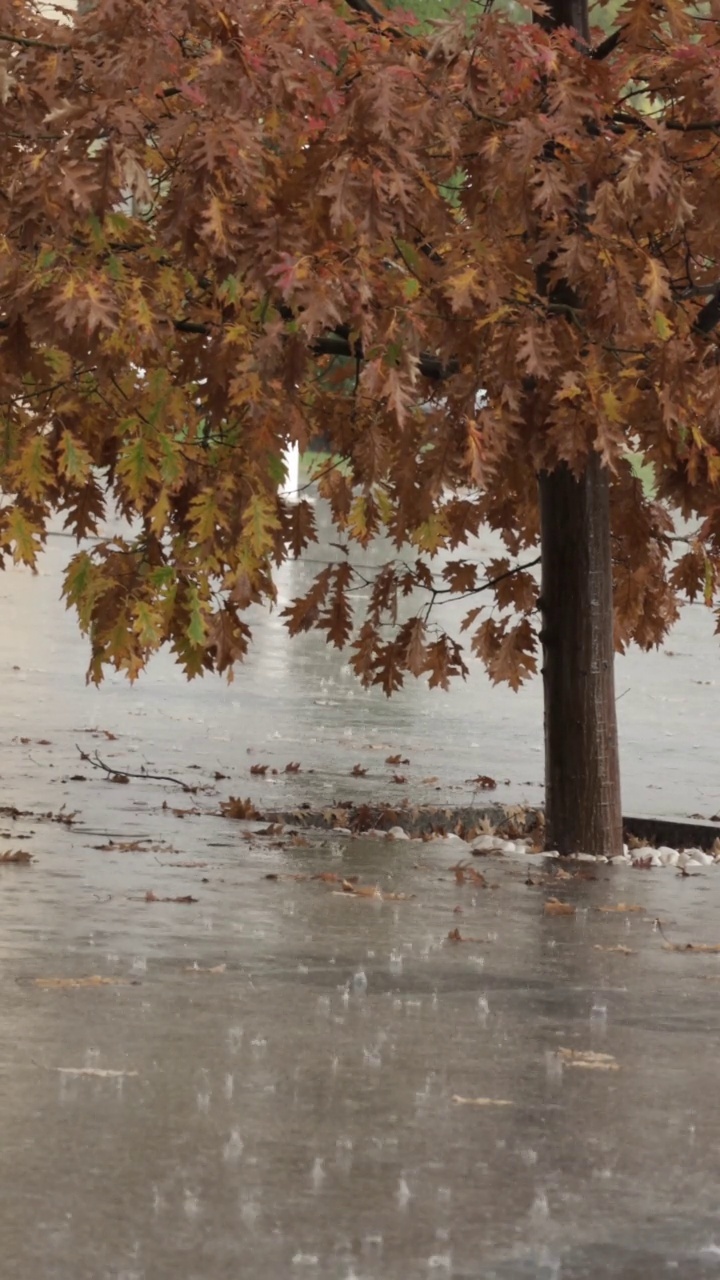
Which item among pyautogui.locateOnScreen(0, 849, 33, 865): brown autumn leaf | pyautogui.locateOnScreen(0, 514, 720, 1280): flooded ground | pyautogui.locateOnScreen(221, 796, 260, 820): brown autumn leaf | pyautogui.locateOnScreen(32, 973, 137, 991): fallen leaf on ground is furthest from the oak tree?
pyautogui.locateOnScreen(32, 973, 137, 991): fallen leaf on ground

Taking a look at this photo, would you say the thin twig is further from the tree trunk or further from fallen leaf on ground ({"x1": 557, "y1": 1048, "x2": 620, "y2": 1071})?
fallen leaf on ground ({"x1": 557, "y1": 1048, "x2": 620, "y2": 1071})

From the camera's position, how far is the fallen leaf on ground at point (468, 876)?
7.62m

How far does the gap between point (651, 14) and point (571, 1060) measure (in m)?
4.17

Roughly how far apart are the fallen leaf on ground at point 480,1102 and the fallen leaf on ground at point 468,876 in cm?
304

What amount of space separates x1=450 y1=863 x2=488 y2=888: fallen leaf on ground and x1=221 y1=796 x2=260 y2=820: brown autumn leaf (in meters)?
1.58

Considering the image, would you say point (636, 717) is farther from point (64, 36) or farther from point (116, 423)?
point (64, 36)

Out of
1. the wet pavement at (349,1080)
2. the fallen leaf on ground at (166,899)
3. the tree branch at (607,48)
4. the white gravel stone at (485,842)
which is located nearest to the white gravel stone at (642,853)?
the white gravel stone at (485,842)

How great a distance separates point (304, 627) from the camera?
8.98 metres

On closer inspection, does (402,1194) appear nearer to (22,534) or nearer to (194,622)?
(194,622)

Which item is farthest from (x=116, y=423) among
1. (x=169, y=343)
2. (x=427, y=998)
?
(x=427, y=998)

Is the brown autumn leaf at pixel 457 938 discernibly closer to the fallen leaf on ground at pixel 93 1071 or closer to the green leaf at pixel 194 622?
the fallen leaf on ground at pixel 93 1071

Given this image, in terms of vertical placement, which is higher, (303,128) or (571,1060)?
(303,128)

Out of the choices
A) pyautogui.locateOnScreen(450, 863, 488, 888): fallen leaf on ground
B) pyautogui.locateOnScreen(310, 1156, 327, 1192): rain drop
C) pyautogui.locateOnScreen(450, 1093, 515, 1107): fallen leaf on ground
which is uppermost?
pyautogui.locateOnScreen(450, 863, 488, 888): fallen leaf on ground

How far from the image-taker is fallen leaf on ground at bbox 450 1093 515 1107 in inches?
176
